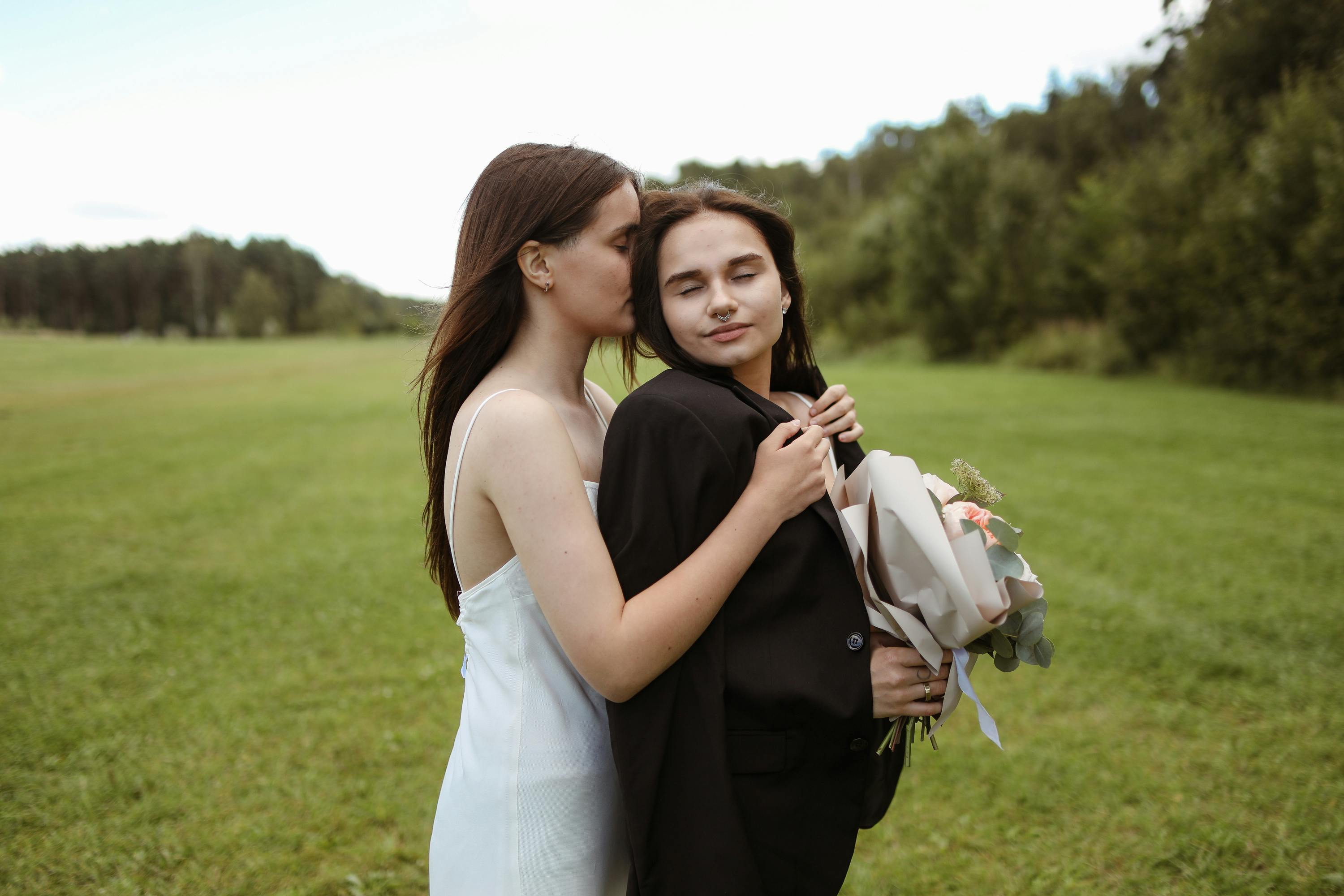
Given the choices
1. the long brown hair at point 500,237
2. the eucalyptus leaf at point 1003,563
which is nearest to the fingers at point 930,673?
the eucalyptus leaf at point 1003,563

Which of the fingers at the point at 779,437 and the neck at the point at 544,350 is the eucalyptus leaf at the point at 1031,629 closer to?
the fingers at the point at 779,437

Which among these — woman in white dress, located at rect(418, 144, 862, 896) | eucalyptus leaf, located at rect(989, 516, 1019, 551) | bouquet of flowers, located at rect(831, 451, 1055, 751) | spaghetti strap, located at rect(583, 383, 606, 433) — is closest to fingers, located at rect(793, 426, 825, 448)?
woman in white dress, located at rect(418, 144, 862, 896)

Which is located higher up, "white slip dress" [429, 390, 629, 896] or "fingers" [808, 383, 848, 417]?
"fingers" [808, 383, 848, 417]

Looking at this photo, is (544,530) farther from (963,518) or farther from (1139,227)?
(1139,227)

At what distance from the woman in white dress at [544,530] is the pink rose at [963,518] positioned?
0.28 m

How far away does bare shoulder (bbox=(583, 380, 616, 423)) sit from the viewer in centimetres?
230

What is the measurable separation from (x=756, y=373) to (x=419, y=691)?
4531mm

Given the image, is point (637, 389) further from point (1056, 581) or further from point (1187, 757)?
point (1056, 581)

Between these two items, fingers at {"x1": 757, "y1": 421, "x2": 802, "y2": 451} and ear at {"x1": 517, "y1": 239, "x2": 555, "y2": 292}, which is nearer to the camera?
fingers at {"x1": 757, "y1": 421, "x2": 802, "y2": 451}

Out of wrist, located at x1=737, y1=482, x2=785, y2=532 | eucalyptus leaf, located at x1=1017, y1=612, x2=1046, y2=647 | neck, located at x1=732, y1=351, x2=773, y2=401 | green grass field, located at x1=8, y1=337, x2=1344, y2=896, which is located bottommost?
green grass field, located at x1=8, y1=337, x2=1344, y2=896

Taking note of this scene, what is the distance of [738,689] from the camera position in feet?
5.38

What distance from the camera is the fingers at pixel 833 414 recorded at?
2125mm

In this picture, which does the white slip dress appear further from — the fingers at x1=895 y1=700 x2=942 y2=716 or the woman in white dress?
the fingers at x1=895 y1=700 x2=942 y2=716

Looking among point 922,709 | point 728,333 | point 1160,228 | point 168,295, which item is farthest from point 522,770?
point 168,295
